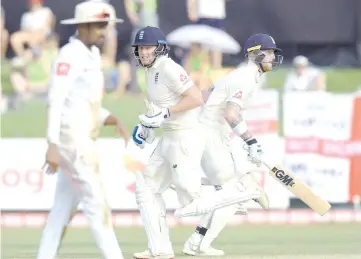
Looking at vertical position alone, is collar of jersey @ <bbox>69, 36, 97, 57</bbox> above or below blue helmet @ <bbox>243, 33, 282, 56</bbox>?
above

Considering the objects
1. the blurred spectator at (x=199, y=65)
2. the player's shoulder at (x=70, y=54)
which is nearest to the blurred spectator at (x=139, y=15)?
the blurred spectator at (x=199, y=65)

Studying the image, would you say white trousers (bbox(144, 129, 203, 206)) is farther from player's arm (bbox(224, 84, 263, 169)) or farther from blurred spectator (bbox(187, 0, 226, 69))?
blurred spectator (bbox(187, 0, 226, 69))

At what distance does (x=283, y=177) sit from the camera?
31.5 ft

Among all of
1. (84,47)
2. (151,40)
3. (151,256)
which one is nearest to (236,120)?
(151,40)

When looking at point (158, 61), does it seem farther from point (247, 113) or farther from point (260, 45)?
point (247, 113)

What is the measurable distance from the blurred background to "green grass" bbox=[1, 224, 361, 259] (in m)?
0.01

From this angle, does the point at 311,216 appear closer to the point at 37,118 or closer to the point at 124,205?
the point at 124,205

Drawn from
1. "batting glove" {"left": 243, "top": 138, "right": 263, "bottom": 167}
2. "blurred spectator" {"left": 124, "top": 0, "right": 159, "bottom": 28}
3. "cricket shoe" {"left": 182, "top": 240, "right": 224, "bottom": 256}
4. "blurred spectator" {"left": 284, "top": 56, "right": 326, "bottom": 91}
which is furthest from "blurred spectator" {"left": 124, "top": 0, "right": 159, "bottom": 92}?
"batting glove" {"left": 243, "top": 138, "right": 263, "bottom": 167}

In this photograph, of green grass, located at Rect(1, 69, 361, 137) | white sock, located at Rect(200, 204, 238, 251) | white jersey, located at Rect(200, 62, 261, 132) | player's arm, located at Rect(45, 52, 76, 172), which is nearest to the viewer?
player's arm, located at Rect(45, 52, 76, 172)

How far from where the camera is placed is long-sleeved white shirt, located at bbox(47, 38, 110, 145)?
7266 millimetres

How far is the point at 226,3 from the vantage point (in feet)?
50.2

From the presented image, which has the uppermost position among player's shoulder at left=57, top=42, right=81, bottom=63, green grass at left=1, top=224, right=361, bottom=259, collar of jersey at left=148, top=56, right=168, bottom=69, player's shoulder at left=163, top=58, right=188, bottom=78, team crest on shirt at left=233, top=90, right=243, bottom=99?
player's shoulder at left=57, top=42, right=81, bottom=63

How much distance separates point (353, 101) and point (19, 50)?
13.8 ft

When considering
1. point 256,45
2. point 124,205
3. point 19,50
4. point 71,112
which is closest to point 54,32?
point 19,50
